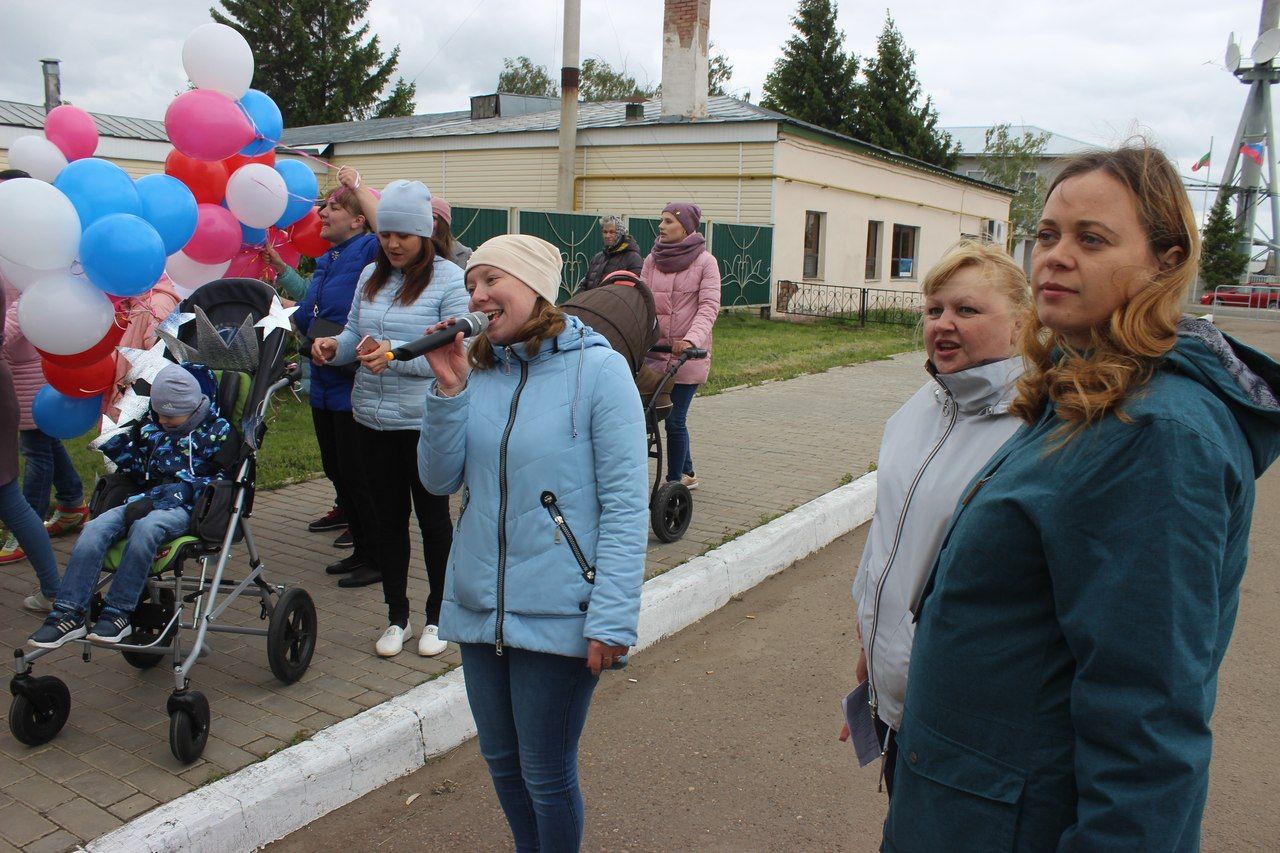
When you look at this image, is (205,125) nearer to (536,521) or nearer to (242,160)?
(242,160)

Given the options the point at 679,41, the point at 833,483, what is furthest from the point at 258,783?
the point at 679,41

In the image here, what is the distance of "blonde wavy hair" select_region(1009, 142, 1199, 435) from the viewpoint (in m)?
1.48

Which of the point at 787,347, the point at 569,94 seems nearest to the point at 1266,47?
the point at 787,347

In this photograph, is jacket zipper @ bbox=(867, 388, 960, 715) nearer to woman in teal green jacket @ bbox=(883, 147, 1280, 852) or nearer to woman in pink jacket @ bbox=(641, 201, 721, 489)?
woman in teal green jacket @ bbox=(883, 147, 1280, 852)

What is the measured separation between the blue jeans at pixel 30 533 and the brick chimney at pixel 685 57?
2106 centimetres

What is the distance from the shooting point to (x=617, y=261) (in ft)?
22.1

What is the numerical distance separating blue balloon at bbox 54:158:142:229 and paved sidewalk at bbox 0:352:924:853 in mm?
2083

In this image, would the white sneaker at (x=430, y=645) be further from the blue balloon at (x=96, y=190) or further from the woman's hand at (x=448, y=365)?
the blue balloon at (x=96, y=190)

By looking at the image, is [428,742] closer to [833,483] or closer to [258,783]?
[258,783]

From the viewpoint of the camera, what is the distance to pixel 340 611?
506 centimetres

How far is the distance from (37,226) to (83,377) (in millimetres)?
870

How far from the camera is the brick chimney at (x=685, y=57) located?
75.0 feet

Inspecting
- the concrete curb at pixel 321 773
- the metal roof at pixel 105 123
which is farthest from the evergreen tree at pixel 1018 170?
the concrete curb at pixel 321 773

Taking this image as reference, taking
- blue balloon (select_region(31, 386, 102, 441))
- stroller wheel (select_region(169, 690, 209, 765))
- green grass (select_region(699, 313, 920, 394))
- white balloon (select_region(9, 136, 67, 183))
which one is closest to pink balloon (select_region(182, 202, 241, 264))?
white balloon (select_region(9, 136, 67, 183))
